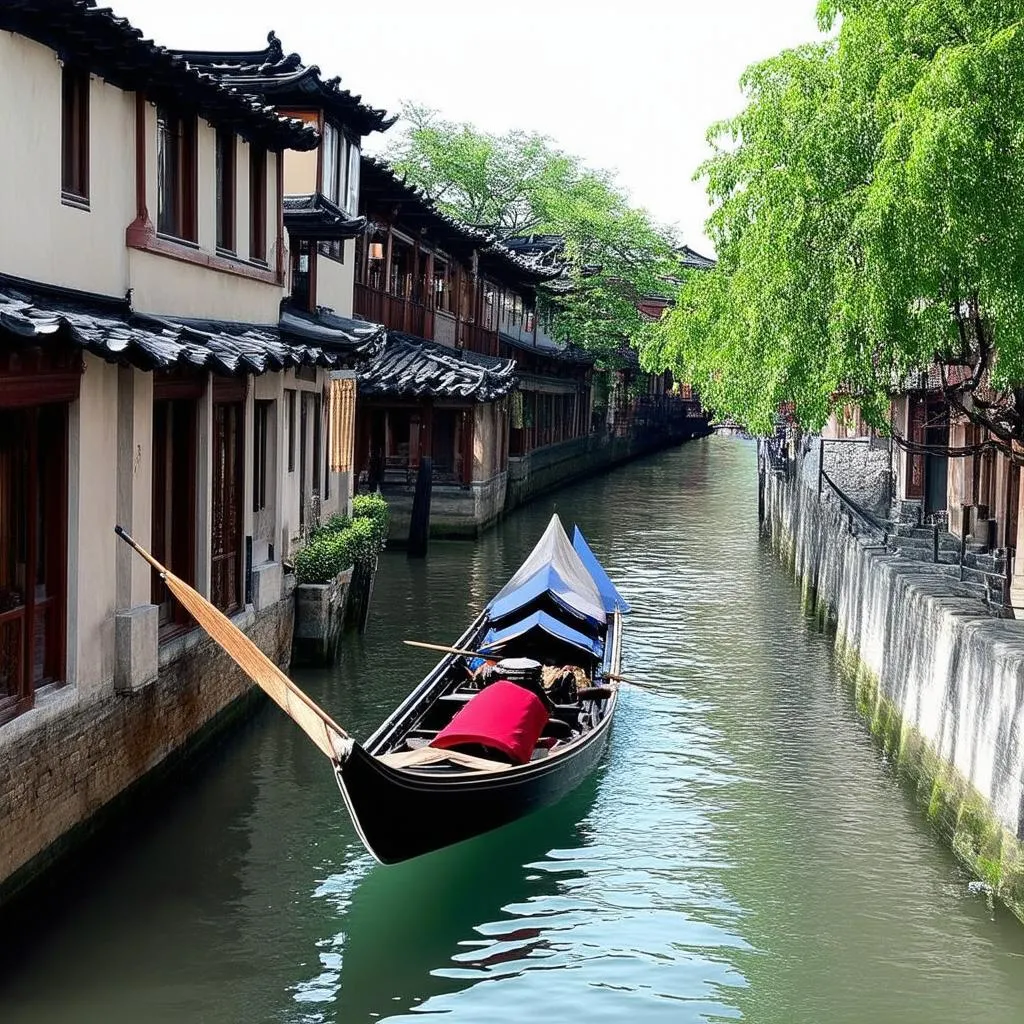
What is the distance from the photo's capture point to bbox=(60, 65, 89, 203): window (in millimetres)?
12219

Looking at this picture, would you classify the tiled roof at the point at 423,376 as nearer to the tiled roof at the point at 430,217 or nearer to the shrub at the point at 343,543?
the tiled roof at the point at 430,217

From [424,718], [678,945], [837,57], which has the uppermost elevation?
[837,57]

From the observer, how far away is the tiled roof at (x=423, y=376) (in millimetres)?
31812

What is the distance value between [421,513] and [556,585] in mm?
12571

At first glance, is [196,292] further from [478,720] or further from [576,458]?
[576,458]

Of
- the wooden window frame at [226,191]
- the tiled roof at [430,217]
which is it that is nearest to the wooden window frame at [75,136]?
the wooden window frame at [226,191]

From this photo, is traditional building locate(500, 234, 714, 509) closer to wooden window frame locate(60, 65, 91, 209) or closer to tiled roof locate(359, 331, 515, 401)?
tiled roof locate(359, 331, 515, 401)

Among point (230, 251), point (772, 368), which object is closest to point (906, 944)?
point (772, 368)

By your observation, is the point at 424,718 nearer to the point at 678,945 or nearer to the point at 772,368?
the point at 678,945

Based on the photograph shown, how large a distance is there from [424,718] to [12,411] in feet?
17.4

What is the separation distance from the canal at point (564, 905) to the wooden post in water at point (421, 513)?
43.4 ft

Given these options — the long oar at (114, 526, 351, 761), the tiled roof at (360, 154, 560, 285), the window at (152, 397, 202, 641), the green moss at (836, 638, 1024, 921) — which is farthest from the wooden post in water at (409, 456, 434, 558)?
the long oar at (114, 526, 351, 761)

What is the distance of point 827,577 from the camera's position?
2467 cm

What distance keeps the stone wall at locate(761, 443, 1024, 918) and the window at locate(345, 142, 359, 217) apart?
10.2 m
